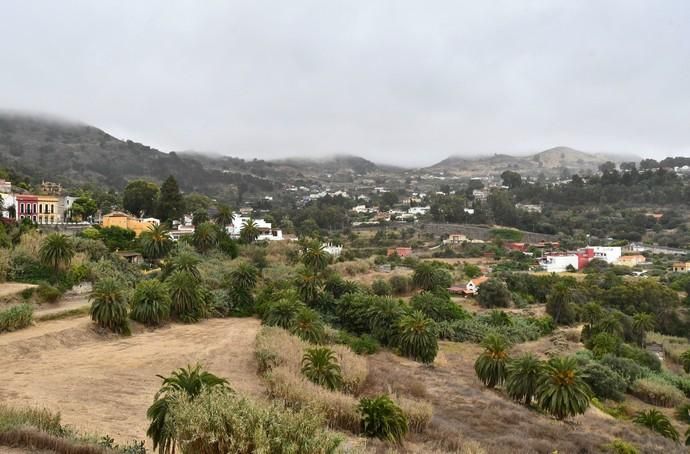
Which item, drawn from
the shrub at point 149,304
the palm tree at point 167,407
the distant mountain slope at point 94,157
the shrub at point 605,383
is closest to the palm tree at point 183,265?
the shrub at point 149,304

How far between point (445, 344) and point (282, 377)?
22.4 meters

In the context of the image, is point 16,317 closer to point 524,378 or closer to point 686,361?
point 524,378

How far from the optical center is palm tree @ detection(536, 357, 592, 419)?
68.4 ft

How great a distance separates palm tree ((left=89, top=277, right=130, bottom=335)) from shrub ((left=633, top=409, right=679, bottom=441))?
2377 cm

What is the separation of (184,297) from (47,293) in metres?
7.17

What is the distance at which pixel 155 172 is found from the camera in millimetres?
145125

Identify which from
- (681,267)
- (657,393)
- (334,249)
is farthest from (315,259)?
(681,267)

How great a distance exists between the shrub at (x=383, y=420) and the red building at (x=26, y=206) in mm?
40711

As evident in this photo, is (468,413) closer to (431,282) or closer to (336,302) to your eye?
(336,302)

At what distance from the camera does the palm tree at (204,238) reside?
148 ft

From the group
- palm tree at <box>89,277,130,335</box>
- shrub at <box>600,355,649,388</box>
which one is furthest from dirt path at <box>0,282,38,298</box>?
shrub at <box>600,355,649,388</box>

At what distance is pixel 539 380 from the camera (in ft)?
72.5

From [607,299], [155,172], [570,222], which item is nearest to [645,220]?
[570,222]

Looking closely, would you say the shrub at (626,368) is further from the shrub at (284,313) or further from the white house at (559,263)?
the white house at (559,263)
